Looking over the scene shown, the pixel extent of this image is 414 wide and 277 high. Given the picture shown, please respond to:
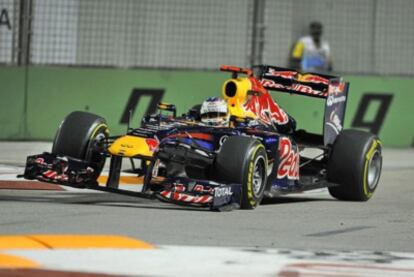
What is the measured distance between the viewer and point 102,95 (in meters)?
17.4

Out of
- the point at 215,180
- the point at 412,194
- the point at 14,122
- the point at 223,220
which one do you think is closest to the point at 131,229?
the point at 223,220

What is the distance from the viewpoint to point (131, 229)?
27.9 feet

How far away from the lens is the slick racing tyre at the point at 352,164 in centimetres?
1180

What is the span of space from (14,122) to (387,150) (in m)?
6.02

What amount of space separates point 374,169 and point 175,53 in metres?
6.19

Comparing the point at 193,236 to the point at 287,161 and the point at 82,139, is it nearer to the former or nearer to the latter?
the point at 82,139

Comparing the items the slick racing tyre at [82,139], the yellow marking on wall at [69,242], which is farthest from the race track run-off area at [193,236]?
the slick racing tyre at [82,139]

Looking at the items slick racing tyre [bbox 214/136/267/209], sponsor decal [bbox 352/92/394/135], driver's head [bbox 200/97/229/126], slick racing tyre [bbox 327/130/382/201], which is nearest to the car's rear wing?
slick racing tyre [bbox 327/130/382/201]

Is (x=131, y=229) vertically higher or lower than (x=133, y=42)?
lower

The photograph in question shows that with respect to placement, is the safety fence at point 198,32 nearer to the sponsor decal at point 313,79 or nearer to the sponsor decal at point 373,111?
the sponsor decal at point 373,111

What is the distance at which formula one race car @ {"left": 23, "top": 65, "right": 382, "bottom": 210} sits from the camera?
33.0 feet

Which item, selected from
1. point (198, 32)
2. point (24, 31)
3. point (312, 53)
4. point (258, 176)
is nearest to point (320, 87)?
point (258, 176)

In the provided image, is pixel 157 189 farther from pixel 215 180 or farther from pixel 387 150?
pixel 387 150

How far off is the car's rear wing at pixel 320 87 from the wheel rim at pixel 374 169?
490 mm
